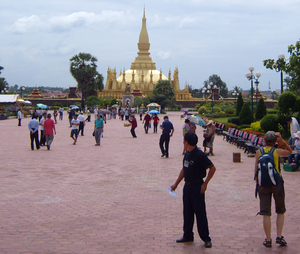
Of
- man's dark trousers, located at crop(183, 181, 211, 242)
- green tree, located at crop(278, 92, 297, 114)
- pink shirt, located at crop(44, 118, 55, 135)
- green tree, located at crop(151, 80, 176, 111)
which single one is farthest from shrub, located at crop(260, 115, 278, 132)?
green tree, located at crop(151, 80, 176, 111)

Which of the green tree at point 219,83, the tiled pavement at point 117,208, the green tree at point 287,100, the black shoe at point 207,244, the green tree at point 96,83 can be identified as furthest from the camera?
the green tree at point 219,83

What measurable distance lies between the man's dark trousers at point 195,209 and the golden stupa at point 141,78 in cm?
7437

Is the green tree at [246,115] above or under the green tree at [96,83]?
under

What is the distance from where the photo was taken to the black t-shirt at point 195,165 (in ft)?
18.0

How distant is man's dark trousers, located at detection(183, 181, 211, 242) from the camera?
18.1 feet

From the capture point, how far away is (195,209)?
18.2 ft

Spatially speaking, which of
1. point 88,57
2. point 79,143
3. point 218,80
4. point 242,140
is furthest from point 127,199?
point 218,80

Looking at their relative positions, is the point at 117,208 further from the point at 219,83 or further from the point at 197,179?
the point at 219,83

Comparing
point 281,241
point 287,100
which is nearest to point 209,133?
point 287,100

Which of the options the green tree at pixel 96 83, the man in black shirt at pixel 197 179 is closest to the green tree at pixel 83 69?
the green tree at pixel 96 83

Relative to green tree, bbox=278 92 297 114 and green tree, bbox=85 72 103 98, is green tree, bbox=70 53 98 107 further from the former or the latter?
green tree, bbox=278 92 297 114

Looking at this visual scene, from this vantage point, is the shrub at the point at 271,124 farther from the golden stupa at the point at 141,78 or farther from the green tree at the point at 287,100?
the golden stupa at the point at 141,78

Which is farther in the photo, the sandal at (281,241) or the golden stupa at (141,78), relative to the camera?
the golden stupa at (141,78)

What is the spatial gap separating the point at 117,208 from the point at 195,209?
7.37 feet
